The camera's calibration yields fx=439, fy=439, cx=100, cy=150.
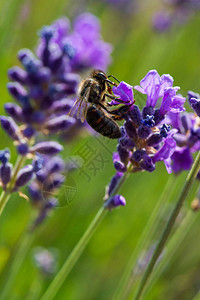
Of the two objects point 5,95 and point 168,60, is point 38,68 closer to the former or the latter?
point 5,95

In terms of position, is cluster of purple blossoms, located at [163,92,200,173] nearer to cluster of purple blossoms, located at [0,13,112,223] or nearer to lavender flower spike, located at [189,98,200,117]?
lavender flower spike, located at [189,98,200,117]

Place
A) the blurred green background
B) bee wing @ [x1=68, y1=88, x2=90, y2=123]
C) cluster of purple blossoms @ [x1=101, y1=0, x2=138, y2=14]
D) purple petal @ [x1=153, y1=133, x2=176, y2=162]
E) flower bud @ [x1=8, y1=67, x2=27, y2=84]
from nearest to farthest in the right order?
purple petal @ [x1=153, y1=133, x2=176, y2=162], bee wing @ [x1=68, y1=88, x2=90, y2=123], flower bud @ [x1=8, y1=67, x2=27, y2=84], the blurred green background, cluster of purple blossoms @ [x1=101, y1=0, x2=138, y2=14]

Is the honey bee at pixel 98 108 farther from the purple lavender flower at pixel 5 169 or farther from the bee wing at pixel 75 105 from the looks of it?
the purple lavender flower at pixel 5 169

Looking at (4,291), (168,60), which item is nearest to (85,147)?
(4,291)

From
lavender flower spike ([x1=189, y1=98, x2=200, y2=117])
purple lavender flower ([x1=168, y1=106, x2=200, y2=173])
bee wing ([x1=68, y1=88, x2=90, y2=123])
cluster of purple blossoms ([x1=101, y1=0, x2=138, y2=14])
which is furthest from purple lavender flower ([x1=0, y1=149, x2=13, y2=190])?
cluster of purple blossoms ([x1=101, y1=0, x2=138, y2=14])

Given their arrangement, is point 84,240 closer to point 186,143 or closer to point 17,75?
point 186,143

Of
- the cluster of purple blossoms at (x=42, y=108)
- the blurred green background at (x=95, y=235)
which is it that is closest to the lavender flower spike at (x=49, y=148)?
the cluster of purple blossoms at (x=42, y=108)
